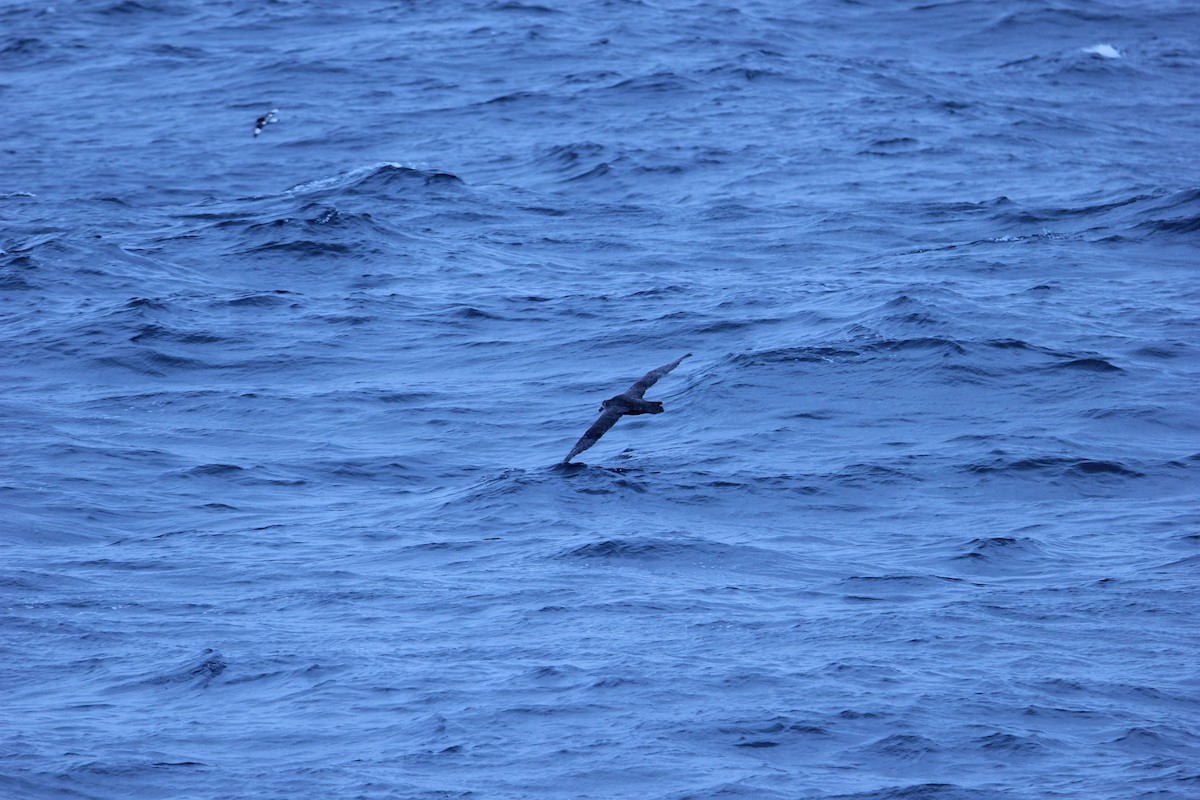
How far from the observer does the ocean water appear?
37.4 ft

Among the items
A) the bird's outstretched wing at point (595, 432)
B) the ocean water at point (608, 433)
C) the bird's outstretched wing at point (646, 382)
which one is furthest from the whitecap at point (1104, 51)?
the bird's outstretched wing at point (595, 432)

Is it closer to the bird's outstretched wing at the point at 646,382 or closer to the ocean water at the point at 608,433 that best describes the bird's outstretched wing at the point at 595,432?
the bird's outstretched wing at the point at 646,382

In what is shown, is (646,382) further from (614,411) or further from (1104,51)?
(1104,51)

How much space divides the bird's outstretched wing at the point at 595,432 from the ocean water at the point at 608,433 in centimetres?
66

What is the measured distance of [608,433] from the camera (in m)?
18.0

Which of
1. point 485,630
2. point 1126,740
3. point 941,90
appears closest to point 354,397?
point 485,630

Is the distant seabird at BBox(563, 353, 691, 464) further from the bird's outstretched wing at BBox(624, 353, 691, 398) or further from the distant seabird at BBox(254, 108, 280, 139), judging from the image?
the distant seabird at BBox(254, 108, 280, 139)

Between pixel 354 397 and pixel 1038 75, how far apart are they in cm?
1898

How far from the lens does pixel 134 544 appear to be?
1506 cm

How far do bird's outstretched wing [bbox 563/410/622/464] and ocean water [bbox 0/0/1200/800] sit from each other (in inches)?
26.0

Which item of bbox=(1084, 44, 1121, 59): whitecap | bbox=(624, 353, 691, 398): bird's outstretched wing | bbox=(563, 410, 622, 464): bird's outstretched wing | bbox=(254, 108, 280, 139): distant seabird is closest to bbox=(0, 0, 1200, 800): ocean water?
bbox=(1084, 44, 1121, 59): whitecap

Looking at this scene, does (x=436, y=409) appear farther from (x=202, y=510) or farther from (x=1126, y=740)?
(x=1126, y=740)

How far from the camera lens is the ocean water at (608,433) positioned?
37.4 ft

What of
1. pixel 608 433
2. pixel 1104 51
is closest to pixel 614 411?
pixel 608 433
